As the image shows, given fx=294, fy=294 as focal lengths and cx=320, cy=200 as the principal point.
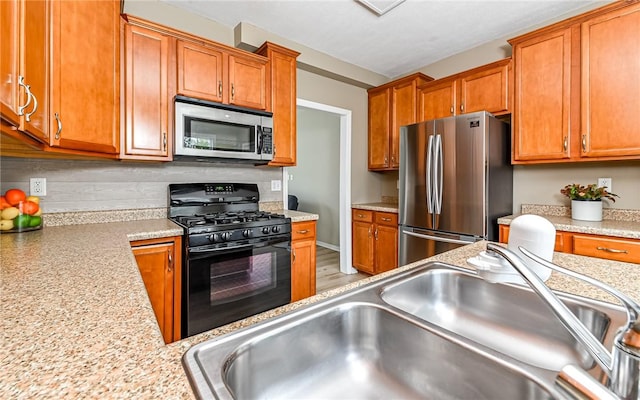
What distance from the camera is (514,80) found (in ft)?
8.76

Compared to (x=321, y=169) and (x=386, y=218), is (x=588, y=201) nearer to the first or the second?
(x=386, y=218)

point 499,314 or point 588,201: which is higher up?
point 588,201

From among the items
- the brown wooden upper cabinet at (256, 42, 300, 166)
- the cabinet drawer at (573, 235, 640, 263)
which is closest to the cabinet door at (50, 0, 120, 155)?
the brown wooden upper cabinet at (256, 42, 300, 166)

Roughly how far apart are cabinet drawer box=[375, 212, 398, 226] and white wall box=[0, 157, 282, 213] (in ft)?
5.87

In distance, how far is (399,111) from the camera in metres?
3.61

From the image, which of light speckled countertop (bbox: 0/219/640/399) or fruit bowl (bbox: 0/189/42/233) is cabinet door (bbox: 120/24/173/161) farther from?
light speckled countertop (bbox: 0/219/640/399)

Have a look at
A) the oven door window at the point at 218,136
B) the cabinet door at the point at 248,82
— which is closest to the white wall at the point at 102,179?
the oven door window at the point at 218,136

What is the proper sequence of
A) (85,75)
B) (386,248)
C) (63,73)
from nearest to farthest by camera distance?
1. (63,73)
2. (85,75)
3. (386,248)

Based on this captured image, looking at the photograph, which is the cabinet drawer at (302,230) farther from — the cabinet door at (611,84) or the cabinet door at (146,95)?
the cabinet door at (611,84)

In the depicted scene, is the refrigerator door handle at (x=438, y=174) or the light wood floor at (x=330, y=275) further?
the light wood floor at (x=330, y=275)

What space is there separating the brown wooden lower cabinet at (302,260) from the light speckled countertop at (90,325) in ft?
4.90

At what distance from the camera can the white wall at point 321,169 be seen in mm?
5160

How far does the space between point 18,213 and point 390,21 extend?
314cm

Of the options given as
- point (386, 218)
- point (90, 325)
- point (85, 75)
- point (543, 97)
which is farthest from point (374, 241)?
point (90, 325)
